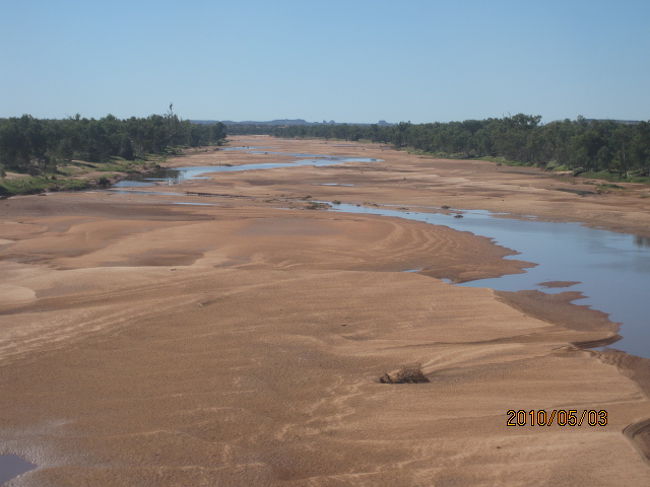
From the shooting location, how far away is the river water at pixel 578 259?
64.9 ft

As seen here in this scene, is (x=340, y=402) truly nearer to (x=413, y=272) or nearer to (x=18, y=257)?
(x=413, y=272)

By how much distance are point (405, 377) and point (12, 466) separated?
21.9ft

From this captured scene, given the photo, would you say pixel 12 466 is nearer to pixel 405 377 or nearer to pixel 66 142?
pixel 405 377

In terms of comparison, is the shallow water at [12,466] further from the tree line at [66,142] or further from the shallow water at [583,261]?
the tree line at [66,142]

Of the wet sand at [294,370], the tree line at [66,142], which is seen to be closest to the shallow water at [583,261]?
the wet sand at [294,370]

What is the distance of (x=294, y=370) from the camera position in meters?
13.5

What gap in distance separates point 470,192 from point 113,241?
3462 centimetres
